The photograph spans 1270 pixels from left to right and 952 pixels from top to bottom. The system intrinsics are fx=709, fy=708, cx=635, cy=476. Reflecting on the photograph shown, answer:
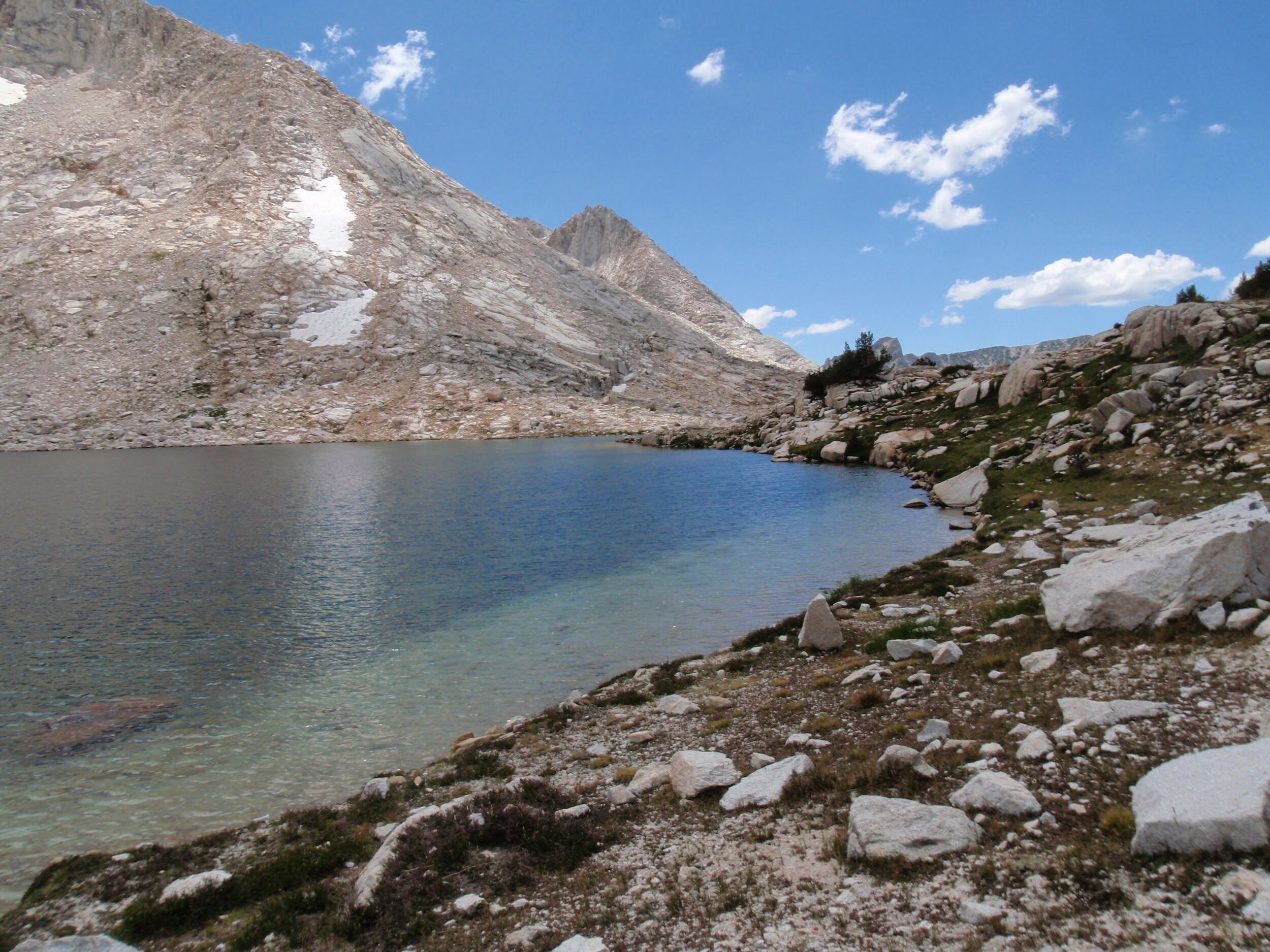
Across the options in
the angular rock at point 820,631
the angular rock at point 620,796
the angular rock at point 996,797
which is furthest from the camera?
the angular rock at point 820,631

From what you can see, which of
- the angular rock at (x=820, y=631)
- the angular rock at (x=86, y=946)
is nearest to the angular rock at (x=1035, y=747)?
the angular rock at (x=820, y=631)

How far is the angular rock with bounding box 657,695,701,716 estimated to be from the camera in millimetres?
13422

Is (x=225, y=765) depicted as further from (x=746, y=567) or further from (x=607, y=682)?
(x=746, y=567)

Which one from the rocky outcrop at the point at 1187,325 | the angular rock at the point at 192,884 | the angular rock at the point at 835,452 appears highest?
the rocky outcrop at the point at 1187,325

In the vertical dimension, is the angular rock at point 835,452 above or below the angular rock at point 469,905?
above

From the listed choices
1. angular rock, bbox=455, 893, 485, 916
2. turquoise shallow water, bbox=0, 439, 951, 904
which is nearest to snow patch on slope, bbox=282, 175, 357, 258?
turquoise shallow water, bbox=0, 439, 951, 904

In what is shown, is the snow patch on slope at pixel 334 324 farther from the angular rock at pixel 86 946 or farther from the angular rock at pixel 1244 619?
the angular rock at pixel 1244 619

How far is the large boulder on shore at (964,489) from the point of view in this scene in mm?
36281

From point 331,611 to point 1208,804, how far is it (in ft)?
72.3

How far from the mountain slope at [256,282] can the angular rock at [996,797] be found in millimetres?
102083

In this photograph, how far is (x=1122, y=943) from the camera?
5.20 metres

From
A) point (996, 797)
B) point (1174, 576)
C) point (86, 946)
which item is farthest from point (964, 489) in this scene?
point (86, 946)

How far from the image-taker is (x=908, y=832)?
23.1 feet

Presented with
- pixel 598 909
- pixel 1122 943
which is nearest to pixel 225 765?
pixel 598 909
